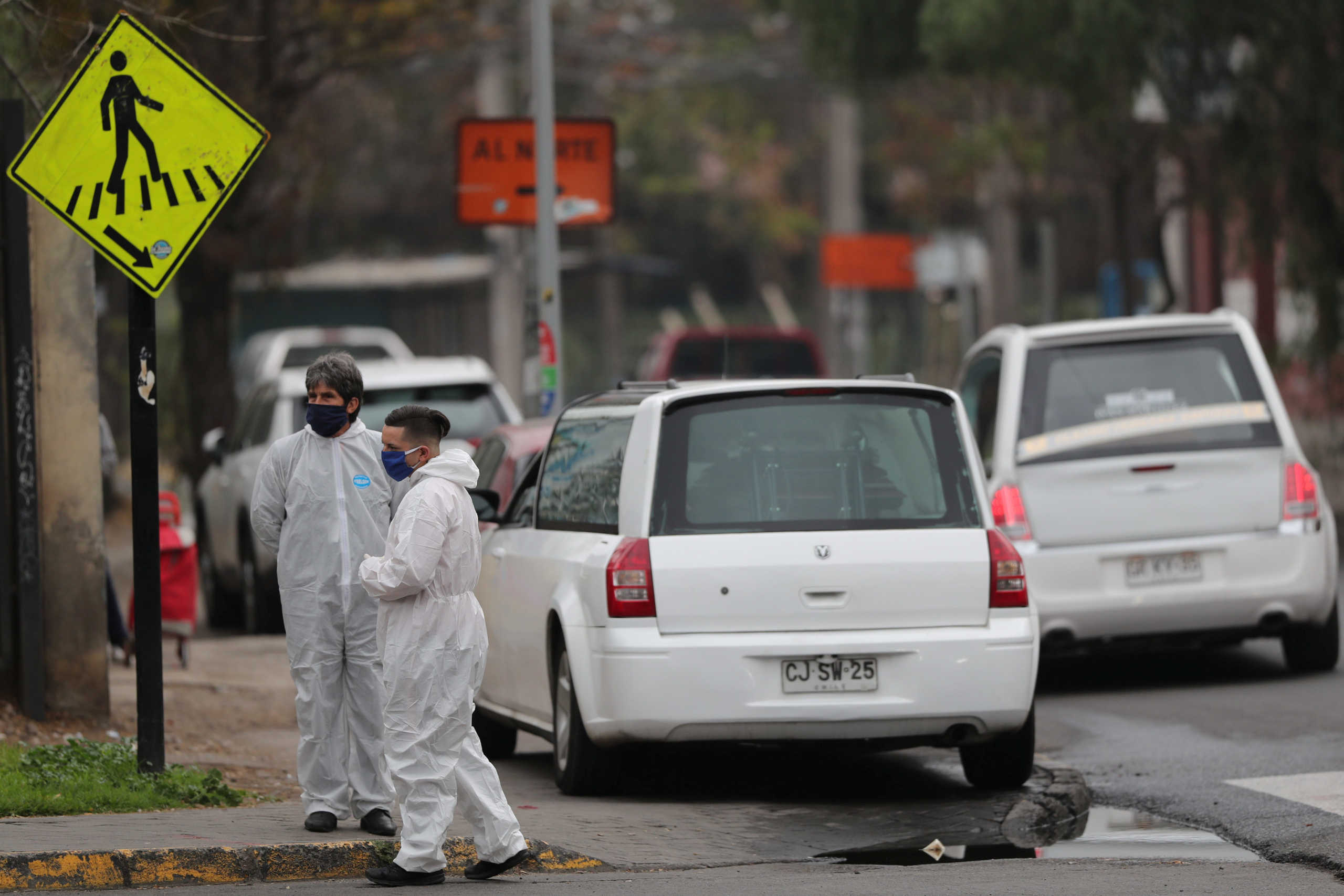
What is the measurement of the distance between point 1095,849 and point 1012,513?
12.3 ft

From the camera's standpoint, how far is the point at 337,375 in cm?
751

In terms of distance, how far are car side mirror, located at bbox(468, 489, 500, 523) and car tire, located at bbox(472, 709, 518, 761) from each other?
1.15 metres

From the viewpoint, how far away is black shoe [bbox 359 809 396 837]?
24.3ft

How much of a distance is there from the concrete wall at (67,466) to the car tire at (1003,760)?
3.73 m

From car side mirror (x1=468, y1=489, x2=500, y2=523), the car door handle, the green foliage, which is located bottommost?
the car door handle

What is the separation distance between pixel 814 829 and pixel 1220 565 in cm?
399

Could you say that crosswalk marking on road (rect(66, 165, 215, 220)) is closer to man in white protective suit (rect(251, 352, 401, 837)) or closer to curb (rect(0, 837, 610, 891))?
man in white protective suit (rect(251, 352, 401, 837))

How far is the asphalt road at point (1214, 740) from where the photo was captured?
7867mm

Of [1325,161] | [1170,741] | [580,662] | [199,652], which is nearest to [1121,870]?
[580,662]

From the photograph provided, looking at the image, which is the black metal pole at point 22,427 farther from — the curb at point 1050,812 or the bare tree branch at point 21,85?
the curb at point 1050,812

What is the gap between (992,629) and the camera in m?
8.31

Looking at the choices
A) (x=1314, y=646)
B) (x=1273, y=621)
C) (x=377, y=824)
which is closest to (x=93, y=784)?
(x=377, y=824)

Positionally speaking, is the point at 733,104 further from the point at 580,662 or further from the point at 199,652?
the point at 580,662

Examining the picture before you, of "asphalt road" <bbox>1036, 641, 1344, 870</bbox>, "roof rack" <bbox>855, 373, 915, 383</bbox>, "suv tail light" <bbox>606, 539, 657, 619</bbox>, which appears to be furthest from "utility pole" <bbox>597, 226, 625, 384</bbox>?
"suv tail light" <bbox>606, 539, 657, 619</bbox>
